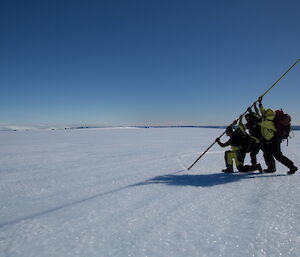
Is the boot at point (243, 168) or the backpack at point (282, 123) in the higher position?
the backpack at point (282, 123)

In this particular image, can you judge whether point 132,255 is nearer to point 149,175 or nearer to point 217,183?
point 217,183

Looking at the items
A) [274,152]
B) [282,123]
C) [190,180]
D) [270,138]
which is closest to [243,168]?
[274,152]

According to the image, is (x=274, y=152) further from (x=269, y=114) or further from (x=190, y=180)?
(x=190, y=180)

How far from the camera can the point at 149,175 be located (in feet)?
17.4

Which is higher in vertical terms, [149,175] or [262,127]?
[262,127]

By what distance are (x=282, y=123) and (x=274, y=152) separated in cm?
76

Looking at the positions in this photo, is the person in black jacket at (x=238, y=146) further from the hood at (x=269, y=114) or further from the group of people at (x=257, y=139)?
the hood at (x=269, y=114)

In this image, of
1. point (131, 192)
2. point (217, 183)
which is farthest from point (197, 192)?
point (131, 192)

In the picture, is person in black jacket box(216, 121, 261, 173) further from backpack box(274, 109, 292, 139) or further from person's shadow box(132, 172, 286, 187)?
backpack box(274, 109, 292, 139)

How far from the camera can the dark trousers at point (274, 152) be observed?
5.21 metres

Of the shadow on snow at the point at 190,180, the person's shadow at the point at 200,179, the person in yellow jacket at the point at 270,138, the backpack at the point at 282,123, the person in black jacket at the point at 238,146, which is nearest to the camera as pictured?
the shadow on snow at the point at 190,180

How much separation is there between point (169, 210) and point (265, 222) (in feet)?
3.76

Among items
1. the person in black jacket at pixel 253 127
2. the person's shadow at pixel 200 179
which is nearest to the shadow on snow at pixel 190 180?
the person's shadow at pixel 200 179

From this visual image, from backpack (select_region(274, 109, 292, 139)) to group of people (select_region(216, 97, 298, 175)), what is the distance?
0.07 meters
